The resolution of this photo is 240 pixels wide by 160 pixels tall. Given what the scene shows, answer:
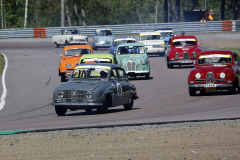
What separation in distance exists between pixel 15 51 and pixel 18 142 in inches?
1349

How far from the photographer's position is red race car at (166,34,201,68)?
29062 millimetres

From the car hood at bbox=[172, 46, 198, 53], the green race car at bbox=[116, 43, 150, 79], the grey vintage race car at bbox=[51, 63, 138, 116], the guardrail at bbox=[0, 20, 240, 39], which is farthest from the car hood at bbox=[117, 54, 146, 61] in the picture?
the guardrail at bbox=[0, 20, 240, 39]

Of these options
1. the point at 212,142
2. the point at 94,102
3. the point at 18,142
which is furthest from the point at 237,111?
the point at 18,142

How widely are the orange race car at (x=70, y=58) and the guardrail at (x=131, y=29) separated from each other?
2944cm

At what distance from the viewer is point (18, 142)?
407 inches

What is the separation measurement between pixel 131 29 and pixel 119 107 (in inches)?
1540

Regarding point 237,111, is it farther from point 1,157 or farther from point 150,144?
point 1,157

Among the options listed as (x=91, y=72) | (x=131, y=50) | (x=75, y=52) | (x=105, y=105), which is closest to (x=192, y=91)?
(x=91, y=72)

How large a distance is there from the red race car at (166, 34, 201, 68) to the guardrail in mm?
25814

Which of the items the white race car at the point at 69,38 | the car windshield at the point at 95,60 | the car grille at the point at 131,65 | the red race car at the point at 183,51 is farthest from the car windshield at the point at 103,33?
the car windshield at the point at 95,60

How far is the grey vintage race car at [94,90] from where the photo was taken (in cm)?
1462

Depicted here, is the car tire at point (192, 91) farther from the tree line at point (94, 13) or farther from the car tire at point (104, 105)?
the tree line at point (94, 13)

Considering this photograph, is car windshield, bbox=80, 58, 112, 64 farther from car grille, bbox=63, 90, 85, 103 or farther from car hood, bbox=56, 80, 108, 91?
car grille, bbox=63, 90, 85, 103

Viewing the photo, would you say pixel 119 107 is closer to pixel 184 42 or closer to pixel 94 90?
pixel 94 90
